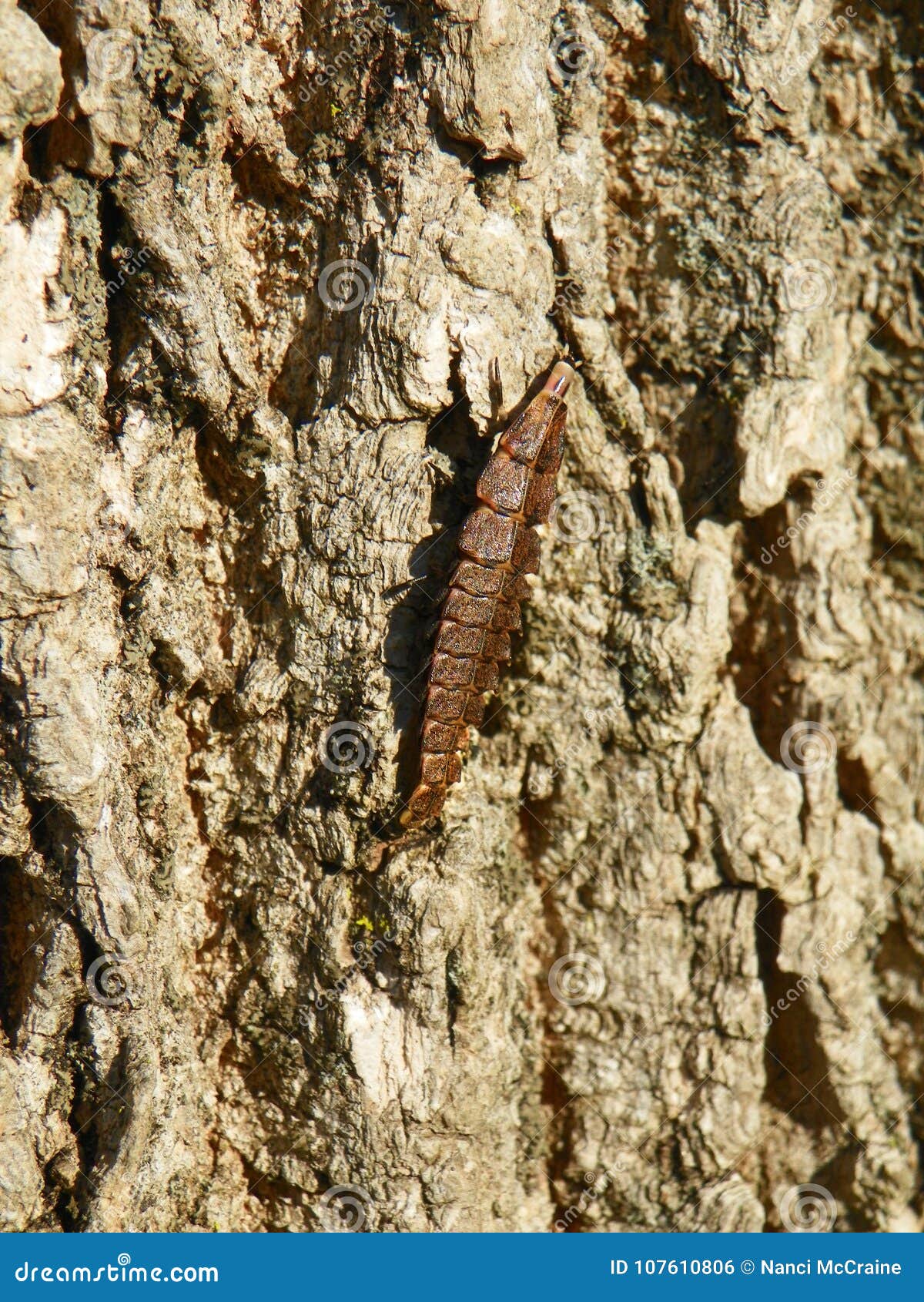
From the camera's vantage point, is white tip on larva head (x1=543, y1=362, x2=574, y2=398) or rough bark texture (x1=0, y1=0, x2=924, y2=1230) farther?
white tip on larva head (x1=543, y1=362, x2=574, y2=398)

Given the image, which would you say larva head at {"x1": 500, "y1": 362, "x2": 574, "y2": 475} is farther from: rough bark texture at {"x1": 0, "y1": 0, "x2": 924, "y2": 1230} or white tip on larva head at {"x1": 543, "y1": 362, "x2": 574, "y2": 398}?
rough bark texture at {"x1": 0, "y1": 0, "x2": 924, "y2": 1230}

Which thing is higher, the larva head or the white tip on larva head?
the white tip on larva head

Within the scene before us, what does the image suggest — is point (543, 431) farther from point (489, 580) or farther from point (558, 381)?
point (489, 580)

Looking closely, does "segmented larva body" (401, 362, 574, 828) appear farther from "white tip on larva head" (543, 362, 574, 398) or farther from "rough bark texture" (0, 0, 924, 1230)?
"rough bark texture" (0, 0, 924, 1230)

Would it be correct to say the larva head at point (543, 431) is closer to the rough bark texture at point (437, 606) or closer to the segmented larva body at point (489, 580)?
the segmented larva body at point (489, 580)

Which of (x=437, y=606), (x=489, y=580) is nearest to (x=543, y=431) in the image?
(x=489, y=580)

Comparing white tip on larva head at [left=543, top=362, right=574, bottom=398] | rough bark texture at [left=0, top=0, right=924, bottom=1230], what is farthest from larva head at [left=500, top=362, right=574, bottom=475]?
rough bark texture at [left=0, top=0, right=924, bottom=1230]

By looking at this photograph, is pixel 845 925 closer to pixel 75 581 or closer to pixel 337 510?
pixel 337 510
